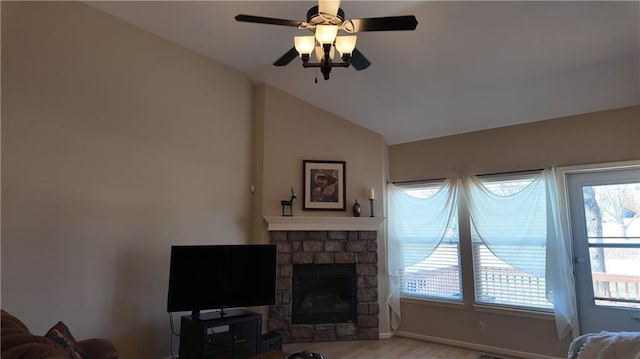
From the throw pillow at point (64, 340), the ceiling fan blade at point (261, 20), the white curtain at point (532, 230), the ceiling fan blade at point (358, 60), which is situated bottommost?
the throw pillow at point (64, 340)

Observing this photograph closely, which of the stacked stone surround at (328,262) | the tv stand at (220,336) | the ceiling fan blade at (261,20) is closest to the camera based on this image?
the ceiling fan blade at (261,20)

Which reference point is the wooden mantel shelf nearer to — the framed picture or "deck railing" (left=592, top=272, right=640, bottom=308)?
the framed picture

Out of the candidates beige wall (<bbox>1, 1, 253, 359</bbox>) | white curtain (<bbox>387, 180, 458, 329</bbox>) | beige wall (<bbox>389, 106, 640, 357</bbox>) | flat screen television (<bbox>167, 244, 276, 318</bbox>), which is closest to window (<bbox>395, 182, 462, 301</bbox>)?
white curtain (<bbox>387, 180, 458, 329</bbox>)

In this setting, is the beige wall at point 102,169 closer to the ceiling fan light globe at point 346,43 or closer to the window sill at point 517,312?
the ceiling fan light globe at point 346,43

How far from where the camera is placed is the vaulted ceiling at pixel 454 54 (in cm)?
320

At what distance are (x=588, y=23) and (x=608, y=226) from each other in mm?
2204

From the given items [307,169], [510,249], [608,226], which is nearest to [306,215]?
[307,169]

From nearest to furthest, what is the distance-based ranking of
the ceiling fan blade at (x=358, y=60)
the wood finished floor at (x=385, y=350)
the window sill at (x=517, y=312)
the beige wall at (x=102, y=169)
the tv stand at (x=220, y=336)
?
the ceiling fan blade at (x=358, y=60) → the beige wall at (x=102, y=169) → the tv stand at (x=220, y=336) → the window sill at (x=517, y=312) → the wood finished floor at (x=385, y=350)

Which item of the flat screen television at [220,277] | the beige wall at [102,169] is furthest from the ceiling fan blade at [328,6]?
the flat screen television at [220,277]

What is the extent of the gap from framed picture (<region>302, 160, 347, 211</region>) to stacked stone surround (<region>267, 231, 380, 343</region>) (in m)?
0.38

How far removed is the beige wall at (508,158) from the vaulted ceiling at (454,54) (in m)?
0.16

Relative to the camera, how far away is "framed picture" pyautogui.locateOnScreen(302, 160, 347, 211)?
4.95m

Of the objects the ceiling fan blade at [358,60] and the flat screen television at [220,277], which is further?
the flat screen television at [220,277]

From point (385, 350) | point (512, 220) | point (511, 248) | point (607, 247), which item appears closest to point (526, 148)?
point (512, 220)
